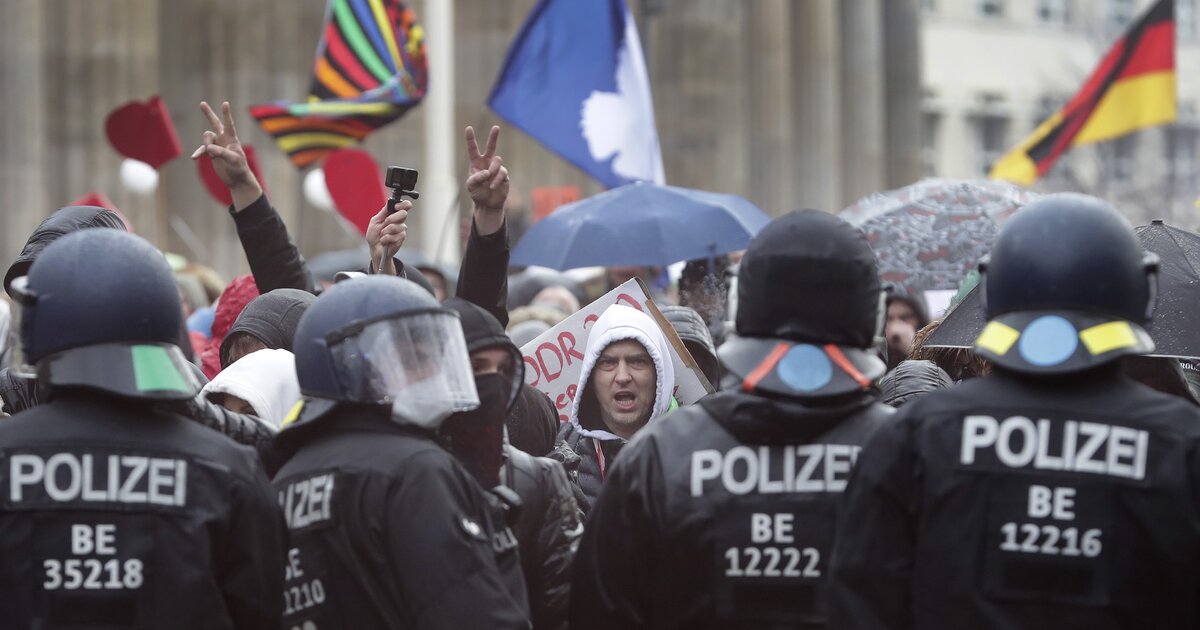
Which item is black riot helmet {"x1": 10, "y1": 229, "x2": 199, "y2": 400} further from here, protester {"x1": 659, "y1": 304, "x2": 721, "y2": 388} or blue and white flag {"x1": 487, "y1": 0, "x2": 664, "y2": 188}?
blue and white flag {"x1": 487, "y1": 0, "x2": 664, "y2": 188}

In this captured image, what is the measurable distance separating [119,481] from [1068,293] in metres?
1.93

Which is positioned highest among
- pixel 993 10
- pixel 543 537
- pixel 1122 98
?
pixel 993 10

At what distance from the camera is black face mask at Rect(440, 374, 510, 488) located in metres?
4.52

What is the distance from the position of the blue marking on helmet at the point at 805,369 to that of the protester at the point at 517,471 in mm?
768

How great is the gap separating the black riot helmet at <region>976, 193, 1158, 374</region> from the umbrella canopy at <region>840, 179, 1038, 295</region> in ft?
17.5

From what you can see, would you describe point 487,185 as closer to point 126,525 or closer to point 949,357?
point 949,357

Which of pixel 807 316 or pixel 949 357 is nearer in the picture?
pixel 807 316

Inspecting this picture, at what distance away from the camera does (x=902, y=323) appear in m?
8.92

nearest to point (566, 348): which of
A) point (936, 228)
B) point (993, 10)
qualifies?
point (936, 228)

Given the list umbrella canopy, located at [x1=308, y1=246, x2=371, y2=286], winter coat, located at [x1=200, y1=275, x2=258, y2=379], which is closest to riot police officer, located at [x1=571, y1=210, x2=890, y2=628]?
winter coat, located at [x1=200, y1=275, x2=258, y2=379]

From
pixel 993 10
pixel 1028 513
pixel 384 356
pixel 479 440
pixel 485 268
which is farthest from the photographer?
pixel 993 10

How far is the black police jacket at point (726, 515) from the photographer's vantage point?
13.5 feet

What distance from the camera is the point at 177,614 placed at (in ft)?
12.8

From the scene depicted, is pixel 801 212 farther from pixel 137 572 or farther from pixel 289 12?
pixel 289 12
